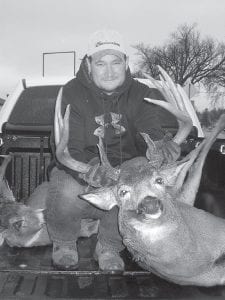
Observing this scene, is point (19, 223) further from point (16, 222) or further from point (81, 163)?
point (81, 163)

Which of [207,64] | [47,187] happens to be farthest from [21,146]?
[207,64]

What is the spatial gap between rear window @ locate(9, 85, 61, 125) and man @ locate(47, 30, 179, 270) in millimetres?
1426

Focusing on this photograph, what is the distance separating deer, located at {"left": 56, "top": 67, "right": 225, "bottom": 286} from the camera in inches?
130

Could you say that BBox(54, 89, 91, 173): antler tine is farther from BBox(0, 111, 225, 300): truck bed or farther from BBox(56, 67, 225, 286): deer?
BBox(0, 111, 225, 300): truck bed

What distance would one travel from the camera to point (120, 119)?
13.7 ft

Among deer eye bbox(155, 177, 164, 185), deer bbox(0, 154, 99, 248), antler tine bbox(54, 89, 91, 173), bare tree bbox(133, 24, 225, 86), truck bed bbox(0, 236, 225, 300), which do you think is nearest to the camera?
truck bed bbox(0, 236, 225, 300)

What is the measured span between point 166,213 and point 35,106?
9.19 ft

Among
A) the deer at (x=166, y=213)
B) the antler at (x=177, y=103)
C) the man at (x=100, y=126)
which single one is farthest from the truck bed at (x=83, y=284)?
the antler at (x=177, y=103)

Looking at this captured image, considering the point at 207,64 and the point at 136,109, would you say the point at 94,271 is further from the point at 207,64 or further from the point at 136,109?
the point at 207,64

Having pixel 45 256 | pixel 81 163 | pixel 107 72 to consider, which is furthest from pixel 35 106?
pixel 45 256

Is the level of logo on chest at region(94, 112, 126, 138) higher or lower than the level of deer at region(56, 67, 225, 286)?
higher

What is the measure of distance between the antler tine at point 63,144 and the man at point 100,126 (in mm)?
87

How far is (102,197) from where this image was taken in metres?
3.72

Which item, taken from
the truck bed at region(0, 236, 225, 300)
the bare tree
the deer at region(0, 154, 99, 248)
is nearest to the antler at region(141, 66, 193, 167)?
the truck bed at region(0, 236, 225, 300)
